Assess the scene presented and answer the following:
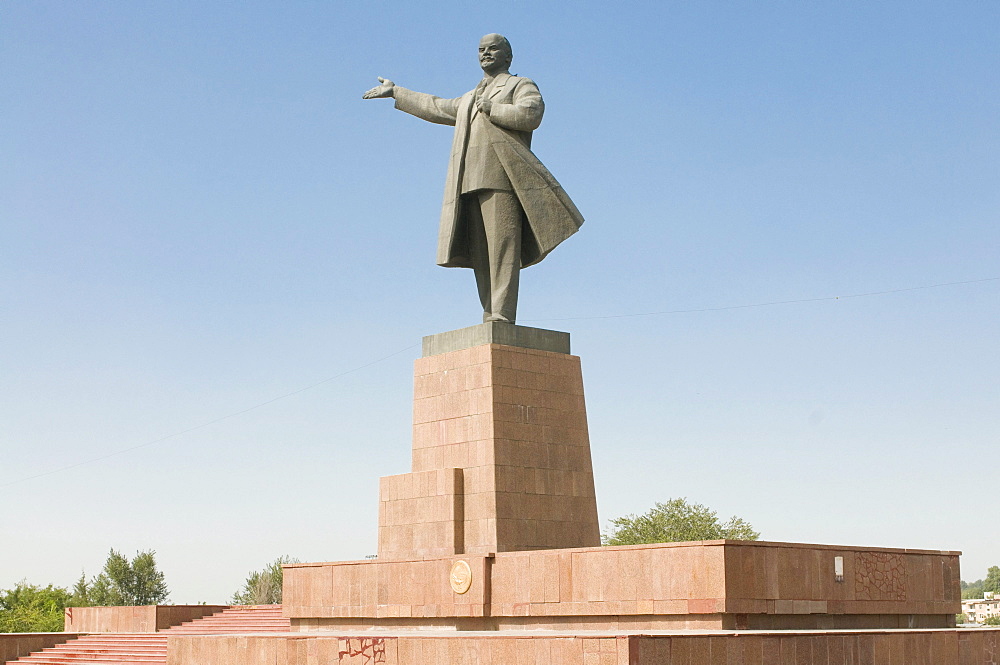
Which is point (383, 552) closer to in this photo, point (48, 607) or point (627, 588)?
point (627, 588)

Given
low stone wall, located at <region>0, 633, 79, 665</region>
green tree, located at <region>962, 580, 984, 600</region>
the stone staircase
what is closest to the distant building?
green tree, located at <region>962, 580, 984, 600</region>

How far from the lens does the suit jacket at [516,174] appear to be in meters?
14.8

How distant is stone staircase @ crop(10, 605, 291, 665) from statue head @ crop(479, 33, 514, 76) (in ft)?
25.2

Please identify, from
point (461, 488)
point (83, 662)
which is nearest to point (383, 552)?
point (461, 488)

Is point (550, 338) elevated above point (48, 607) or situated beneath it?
elevated above

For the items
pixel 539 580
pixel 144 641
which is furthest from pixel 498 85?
pixel 144 641

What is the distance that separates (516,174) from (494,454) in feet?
11.4

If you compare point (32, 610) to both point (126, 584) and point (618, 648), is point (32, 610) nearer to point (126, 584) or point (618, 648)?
point (126, 584)

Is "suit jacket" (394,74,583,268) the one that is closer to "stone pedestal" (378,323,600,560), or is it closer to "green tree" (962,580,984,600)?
"stone pedestal" (378,323,600,560)

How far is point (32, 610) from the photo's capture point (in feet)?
105

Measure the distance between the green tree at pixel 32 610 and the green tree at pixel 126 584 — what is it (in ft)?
12.7

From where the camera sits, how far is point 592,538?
47.4ft

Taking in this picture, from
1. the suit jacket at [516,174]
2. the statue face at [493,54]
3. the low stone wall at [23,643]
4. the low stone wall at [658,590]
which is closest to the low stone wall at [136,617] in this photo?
the low stone wall at [23,643]

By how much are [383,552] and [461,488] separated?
149 centimetres
